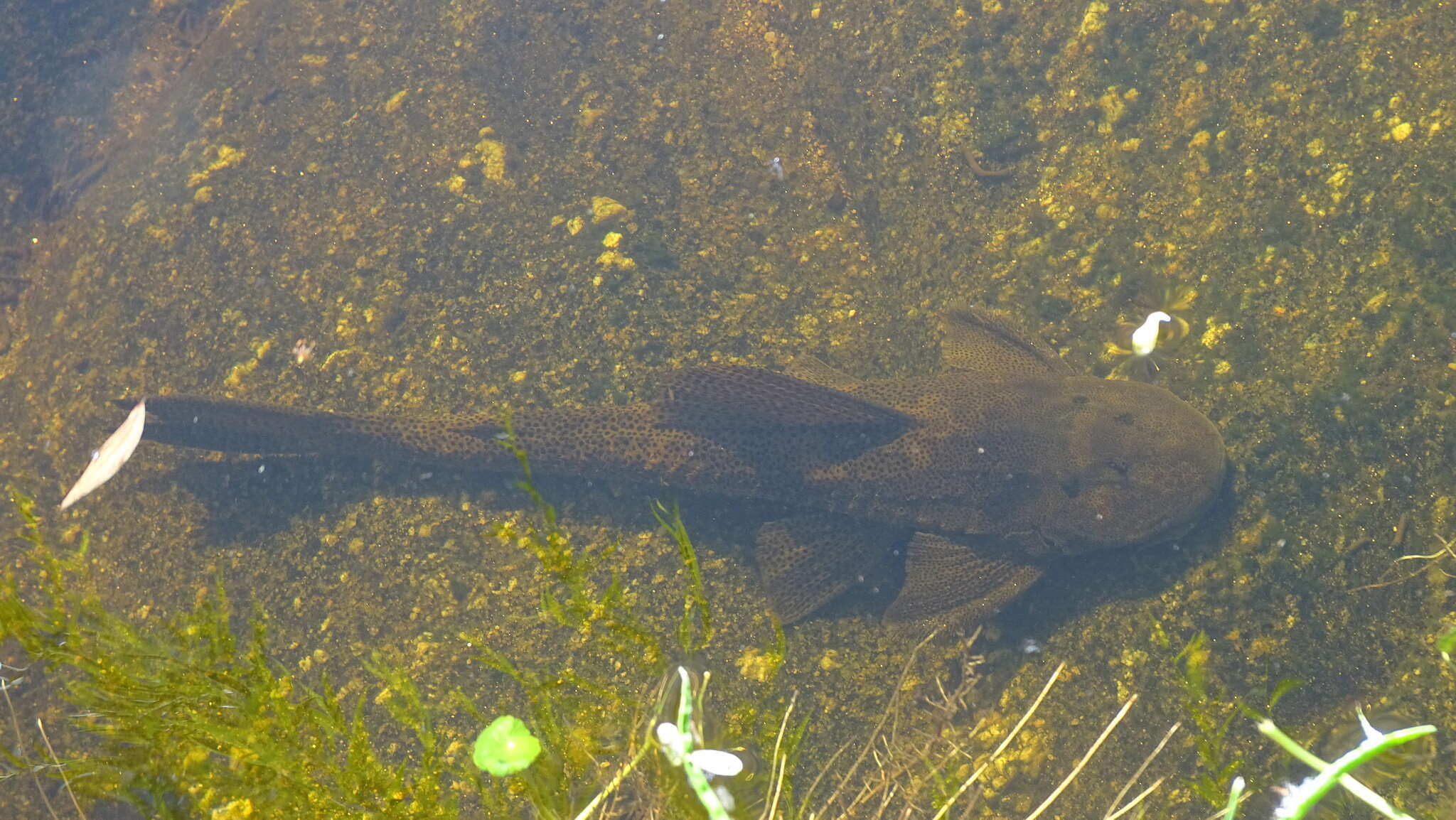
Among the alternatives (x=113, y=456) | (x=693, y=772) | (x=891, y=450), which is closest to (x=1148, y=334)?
(x=891, y=450)

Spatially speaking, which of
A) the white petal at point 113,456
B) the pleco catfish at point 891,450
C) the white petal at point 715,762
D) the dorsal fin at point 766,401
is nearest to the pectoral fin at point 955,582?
the pleco catfish at point 891,450

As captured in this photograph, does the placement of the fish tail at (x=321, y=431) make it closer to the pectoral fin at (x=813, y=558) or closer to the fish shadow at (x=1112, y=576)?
the pectoral fin at (x=813, y=558)

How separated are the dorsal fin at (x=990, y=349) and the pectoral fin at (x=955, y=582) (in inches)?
38.6

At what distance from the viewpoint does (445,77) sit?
6.11 meters

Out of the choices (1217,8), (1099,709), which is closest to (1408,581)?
(1099,709)

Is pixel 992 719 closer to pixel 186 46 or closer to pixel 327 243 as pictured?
pixel 327 243

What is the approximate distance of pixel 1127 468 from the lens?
175 inches

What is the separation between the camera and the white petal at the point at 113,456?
4535mm

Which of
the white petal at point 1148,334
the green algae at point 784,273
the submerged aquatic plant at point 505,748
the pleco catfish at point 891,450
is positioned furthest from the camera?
the white petal at point 1148,334

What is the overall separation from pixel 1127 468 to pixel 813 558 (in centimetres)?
163

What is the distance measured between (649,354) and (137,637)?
300cm

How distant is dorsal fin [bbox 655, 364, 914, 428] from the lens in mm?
4684

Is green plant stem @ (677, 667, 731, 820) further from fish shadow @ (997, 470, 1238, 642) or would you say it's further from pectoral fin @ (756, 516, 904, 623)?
fish shadow @ (997, 470, 1238, 642)

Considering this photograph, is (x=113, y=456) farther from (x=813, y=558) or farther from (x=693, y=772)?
(x=693, y=772)
